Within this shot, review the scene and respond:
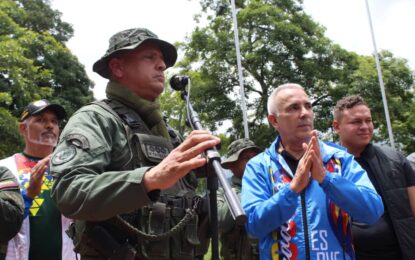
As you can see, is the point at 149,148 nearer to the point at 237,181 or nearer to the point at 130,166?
the point at 130,166

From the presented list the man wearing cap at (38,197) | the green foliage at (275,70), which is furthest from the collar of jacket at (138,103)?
the green foliage at (275,70)

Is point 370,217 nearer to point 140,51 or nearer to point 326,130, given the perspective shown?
point 140,51

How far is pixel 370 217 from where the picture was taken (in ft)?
8.91

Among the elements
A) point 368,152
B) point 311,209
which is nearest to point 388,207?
point 368,152

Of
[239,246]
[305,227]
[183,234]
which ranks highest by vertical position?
[183,234]

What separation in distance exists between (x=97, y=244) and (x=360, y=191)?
157 cm

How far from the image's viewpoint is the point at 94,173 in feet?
6.63

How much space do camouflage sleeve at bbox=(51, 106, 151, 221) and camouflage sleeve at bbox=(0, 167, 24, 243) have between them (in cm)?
129

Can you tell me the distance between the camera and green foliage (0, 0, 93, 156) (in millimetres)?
15312

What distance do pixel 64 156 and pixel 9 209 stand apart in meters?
1.42

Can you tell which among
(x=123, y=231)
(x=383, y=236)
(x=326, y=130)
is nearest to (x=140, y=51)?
(x=123, y=231)

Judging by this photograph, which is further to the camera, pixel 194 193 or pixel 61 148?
pixel 194 193

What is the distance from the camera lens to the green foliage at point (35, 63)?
15.3 m

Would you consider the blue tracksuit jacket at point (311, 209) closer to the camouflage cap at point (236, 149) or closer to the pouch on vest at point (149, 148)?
the pouch on vest at point (149, 148)
